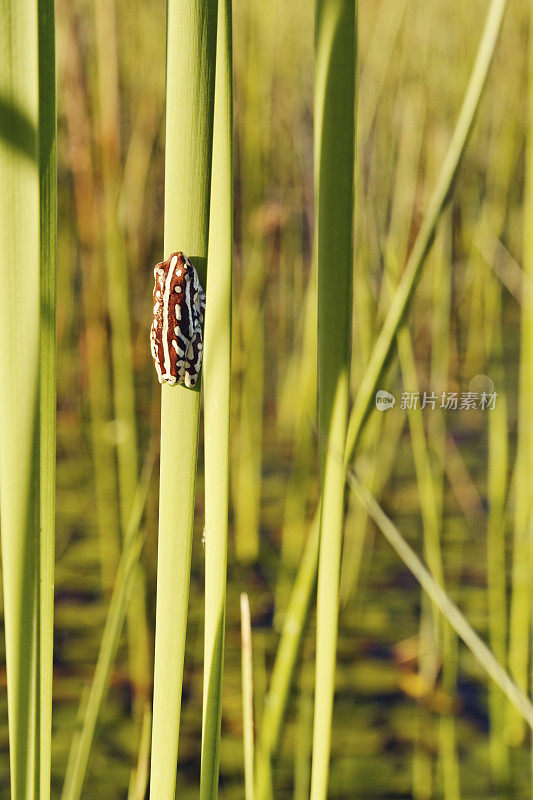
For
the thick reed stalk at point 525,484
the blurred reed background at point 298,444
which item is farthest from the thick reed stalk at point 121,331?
the thick reed stalk at point 525,484

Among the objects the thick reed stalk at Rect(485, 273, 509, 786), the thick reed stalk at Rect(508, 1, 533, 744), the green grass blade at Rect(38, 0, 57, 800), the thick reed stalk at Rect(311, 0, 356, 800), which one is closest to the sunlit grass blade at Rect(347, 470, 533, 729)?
the thick reed stalk at Rect(311, 0, 356, 800)

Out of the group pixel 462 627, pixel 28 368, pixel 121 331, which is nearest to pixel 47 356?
pixel 28 368

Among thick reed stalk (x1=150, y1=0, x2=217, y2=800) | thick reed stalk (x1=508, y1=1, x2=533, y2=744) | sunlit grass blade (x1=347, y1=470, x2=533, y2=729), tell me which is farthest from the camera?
thick reed stalk (x1=508, y1=1, x2=533, y2=744)

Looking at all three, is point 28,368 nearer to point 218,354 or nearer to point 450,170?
point 218,354

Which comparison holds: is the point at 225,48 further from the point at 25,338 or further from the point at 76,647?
the point at 76,647

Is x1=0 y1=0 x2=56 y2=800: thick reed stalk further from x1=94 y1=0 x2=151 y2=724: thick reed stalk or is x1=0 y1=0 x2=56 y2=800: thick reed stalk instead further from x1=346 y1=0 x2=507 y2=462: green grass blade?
x1=94 y1=0 x2=151 y2=724: thick reed stalk

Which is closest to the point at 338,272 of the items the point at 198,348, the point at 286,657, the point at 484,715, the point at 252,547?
the point at 198,348
